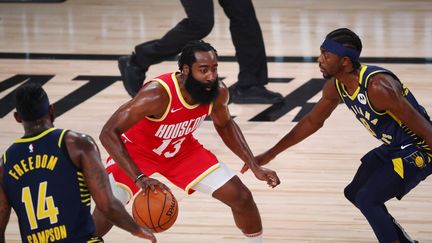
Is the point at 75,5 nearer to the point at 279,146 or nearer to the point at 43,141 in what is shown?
the point at 279,146

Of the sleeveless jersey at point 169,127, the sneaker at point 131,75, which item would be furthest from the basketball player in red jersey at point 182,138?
the sneaker at point 131,75

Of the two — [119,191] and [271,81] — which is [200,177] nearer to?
[119,191]

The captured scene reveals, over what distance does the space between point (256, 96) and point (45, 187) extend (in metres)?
4.81

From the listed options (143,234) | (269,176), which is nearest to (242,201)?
(269,176)

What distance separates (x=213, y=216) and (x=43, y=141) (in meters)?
2.26

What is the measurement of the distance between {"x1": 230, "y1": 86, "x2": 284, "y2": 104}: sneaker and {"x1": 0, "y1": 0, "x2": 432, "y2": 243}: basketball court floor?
0.10 metres

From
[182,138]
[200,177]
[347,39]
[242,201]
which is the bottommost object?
[242,201]

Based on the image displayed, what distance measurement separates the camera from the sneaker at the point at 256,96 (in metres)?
8.32

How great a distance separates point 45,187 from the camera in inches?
145

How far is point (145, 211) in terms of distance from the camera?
4.69 metres

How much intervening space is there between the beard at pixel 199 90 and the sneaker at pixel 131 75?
3.28 m

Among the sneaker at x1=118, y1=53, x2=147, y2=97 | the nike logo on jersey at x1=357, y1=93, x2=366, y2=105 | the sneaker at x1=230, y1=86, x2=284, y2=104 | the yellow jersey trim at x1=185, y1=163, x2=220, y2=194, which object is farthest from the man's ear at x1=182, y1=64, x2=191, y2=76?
the sneaker at x1=230, y1=86, x2=284, y2=104

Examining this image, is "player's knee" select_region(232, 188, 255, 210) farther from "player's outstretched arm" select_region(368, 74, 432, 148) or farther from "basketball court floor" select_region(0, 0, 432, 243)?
"player's outstretched arm" select_region(368, 74, 432, 148)

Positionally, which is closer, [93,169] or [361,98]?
[93,169]
